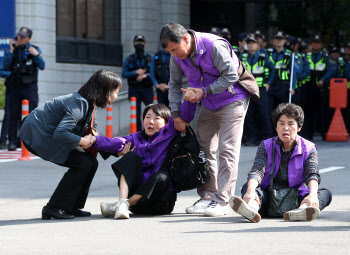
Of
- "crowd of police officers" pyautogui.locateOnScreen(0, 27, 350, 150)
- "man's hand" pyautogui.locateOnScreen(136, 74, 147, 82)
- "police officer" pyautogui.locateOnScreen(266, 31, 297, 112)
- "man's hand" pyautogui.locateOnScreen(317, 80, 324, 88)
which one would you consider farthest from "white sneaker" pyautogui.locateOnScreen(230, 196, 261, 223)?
"man's hand" pyautogui.locateOnScreen(317, 80, 324, 88)

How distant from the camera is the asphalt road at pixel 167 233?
19.5 ft

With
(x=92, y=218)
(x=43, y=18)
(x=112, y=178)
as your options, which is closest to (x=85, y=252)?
(x=92, y=218)

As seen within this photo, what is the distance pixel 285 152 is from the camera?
762cm

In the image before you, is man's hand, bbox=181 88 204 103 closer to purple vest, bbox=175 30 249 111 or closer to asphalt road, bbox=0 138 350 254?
purple vest, bbox=175 30 249 111

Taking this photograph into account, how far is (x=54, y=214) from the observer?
7.57 metres

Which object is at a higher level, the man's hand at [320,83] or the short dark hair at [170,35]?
the short dark hair at [170,35]

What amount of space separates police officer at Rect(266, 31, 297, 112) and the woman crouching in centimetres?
922

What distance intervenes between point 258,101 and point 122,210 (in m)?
9.86

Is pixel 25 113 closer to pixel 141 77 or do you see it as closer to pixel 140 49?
pixel 141 77

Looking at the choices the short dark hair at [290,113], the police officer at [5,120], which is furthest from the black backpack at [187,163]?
the police officer at [5,120]

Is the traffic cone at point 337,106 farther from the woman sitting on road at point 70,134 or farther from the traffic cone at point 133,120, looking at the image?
the woman sitting on road at point 70,134

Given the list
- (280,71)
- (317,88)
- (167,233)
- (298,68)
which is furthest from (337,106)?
(167,233)

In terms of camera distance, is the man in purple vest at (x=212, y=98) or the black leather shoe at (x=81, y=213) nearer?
the man in purple vest at (x=212, y=98)

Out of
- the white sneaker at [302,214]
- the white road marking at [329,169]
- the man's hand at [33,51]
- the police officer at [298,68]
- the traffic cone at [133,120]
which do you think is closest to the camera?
the white sneaker at [302,214]
